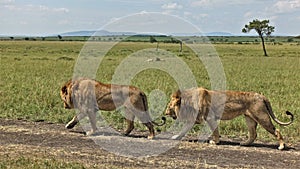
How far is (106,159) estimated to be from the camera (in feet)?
28.2

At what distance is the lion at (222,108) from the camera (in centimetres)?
1009

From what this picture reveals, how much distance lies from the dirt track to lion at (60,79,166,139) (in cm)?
71

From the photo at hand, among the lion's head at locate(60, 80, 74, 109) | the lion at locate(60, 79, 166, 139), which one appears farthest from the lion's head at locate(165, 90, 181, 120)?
the lion's head at locate(60, 80, 74, 109)

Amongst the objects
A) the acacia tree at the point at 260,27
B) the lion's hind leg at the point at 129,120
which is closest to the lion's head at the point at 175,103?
the lion's hind leg at the point at 129,120

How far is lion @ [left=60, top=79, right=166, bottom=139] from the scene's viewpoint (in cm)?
1067

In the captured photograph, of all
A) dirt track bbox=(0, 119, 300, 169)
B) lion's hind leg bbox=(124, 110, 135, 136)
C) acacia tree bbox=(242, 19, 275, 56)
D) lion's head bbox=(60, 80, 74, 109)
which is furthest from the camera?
acacia tree bbox=(242, 19, 275, 56)

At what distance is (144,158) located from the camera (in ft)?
28.7

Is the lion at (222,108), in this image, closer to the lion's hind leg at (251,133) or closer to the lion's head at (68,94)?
the lion's hind leg at (251,133)

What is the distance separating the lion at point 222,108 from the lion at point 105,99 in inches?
29.5

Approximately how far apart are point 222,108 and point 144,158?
2431 millimetres

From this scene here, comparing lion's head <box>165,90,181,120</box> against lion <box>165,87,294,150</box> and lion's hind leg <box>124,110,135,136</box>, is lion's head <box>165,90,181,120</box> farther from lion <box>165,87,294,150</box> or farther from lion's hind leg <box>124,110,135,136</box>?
lion's hind leg <box>124,110,135,136</box>

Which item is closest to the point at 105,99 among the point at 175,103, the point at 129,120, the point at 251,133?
the point at 129,120

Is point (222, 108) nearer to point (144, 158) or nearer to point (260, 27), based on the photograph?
point (144, 158)

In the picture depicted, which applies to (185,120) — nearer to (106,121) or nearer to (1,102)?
(106,121)
